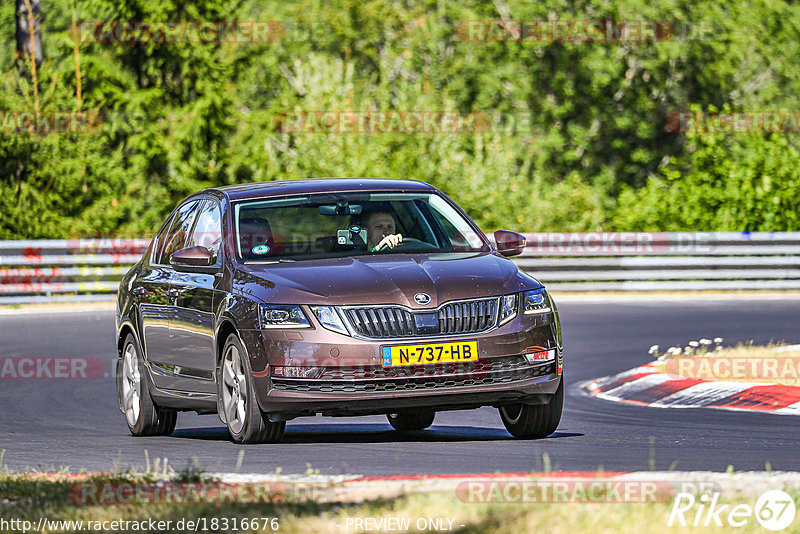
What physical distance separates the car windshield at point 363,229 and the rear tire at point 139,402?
1.61 metres

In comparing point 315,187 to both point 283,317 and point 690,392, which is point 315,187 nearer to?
point 283,317

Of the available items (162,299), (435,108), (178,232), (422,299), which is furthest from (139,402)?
(435,108)

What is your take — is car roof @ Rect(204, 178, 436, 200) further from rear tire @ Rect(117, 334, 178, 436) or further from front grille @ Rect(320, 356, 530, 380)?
front grille @ Rect(320, 356, 530, 380)

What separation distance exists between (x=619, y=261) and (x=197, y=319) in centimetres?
1840

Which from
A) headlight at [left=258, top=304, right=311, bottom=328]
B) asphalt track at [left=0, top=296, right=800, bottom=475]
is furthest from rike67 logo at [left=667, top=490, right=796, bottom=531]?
headlight at [left=258, top=304, right=311, bottom=328]

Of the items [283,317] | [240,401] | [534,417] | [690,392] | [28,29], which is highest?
[28,29]

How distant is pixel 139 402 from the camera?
11266mm

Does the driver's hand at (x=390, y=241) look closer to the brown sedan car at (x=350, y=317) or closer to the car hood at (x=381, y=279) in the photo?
the brown sedan car at (x=350, y=317)

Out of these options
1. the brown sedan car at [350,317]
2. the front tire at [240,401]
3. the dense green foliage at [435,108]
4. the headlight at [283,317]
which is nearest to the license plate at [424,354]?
the brown sedan car at [350,317]

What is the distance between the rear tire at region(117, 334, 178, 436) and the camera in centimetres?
1116

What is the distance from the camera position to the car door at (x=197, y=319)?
998cm

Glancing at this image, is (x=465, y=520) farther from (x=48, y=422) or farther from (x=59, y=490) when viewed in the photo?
(x=48, y=422)

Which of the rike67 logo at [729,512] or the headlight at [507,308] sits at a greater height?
the headlight at [507,308]

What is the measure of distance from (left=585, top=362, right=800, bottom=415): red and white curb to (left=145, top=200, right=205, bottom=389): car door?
4134 millimetres
